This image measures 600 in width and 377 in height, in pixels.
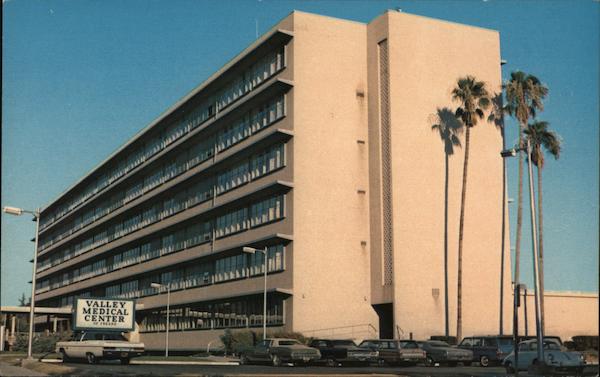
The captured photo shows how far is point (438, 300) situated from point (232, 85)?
24881mm

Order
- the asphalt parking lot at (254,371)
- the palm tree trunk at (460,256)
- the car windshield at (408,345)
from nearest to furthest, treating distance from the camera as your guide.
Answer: the asphalt parking lot at (254,371) < the car windshield at (408,345) < the palm tree trunk at (460,256)

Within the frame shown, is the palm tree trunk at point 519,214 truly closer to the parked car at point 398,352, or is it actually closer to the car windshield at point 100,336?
the parked car at point 398,352

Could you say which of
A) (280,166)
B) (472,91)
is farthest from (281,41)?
(472,91)

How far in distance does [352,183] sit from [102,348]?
25.0 metres

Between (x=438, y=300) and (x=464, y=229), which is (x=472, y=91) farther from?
(x=438, y=300)

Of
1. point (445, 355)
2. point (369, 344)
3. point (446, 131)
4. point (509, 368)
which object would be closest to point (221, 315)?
point (446, 131)

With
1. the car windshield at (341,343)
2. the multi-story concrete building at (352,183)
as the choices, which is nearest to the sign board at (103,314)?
the multi-story concrete building at (352,183)

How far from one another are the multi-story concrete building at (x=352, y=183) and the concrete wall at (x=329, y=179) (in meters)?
0.09

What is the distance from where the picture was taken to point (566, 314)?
61375 millimetres

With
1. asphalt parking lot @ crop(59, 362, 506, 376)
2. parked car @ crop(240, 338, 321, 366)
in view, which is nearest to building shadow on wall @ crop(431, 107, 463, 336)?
parked car @ crop(240, 338, 321, 366)

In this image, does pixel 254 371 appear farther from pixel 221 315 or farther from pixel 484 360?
pixel 221 315

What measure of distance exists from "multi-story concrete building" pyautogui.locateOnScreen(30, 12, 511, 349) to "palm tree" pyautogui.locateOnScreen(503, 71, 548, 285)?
148 cm

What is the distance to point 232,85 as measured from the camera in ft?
216

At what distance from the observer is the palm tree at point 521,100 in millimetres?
61125
